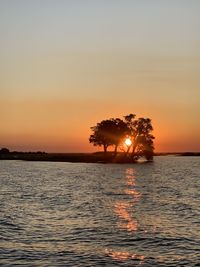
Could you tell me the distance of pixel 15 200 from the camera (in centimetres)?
4812

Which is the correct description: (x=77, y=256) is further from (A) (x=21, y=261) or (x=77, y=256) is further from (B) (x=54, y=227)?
(B) (x=54, y=227)

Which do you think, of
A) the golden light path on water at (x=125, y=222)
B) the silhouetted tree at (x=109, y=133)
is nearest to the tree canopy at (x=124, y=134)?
the silhouetted tree at (x=109, y=133)

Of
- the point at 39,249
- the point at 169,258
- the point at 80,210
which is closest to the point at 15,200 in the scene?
the point at 80,210

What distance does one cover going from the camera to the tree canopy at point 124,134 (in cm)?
16850

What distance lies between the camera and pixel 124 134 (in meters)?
170

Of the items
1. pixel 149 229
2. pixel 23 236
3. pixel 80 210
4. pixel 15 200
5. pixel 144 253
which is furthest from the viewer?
pixel 15 200

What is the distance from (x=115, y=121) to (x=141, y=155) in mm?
19127

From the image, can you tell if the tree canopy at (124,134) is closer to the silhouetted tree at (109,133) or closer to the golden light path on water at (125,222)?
the silhouetted tree at (109,133)

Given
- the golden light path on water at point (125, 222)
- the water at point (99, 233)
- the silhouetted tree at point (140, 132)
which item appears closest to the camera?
the water at point (99, 233)

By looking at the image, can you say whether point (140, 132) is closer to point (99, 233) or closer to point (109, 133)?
point (109, 133)

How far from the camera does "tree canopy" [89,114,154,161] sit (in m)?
168

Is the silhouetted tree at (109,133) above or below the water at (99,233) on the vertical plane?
above

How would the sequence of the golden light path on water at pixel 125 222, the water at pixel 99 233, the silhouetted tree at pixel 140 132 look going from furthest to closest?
the silhouetted tree at pixel 140 132 < the golden light path on water at pixel 125 222 < the water at pixel 99 233

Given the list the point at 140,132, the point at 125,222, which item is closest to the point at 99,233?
the point at 125,222
